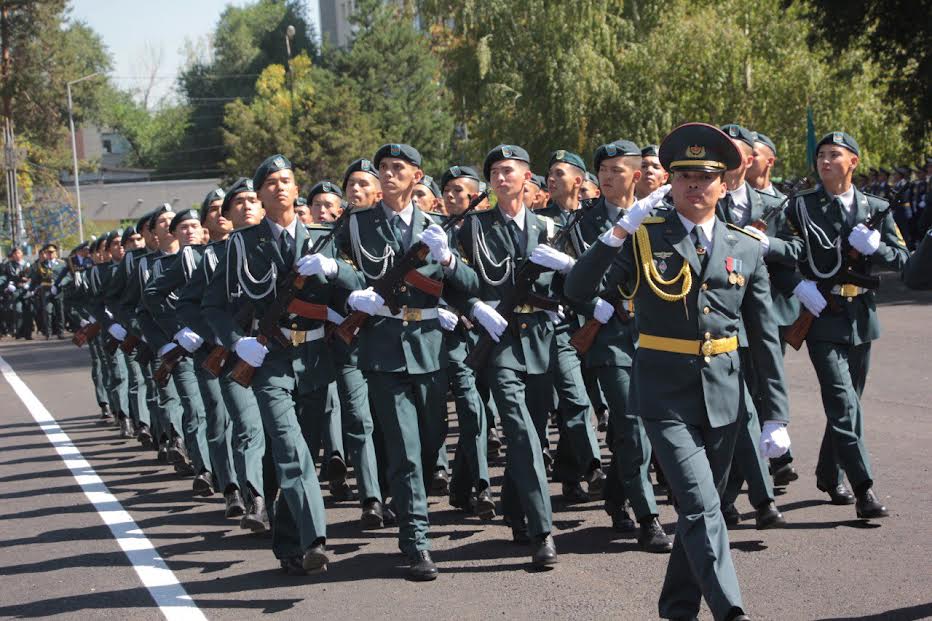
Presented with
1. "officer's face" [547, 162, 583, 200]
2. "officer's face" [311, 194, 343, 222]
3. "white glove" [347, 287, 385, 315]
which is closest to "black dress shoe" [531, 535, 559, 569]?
"white glove" [347, 287, 385, 315]

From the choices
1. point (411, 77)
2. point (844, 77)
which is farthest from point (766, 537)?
point (411, 77)

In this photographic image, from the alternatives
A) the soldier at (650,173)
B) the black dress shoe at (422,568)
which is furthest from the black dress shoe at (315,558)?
the soldier at (650,173)

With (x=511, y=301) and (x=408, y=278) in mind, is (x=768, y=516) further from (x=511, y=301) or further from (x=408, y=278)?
(x=408, y=278)

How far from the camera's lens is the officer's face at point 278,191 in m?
7.73

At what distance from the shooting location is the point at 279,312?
25.0 feet

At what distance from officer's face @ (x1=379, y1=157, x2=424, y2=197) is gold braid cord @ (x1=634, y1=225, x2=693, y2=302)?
2.34 m

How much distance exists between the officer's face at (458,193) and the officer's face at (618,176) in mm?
3125

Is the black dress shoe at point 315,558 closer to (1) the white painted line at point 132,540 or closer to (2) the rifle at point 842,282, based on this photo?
(1) the white painted line at point 132,540

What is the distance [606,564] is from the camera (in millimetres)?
7129

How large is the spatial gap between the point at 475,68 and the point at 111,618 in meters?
37.2

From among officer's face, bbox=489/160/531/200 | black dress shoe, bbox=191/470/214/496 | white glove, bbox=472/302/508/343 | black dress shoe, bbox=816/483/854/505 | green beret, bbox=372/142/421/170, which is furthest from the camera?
black dress shoe, bbox=191/470/214/496

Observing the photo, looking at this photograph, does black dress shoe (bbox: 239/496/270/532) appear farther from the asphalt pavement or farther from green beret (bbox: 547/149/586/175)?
green beret (bbox: 547/149/586/175)

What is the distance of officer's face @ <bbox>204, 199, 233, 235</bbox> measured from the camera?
10328mm

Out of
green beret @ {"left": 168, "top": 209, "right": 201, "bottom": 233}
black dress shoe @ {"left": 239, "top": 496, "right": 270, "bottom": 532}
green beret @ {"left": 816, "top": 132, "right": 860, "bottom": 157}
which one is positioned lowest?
black dress shoe @ {"left": 239, "top": 496, "right": 270, "bottom": 532}
